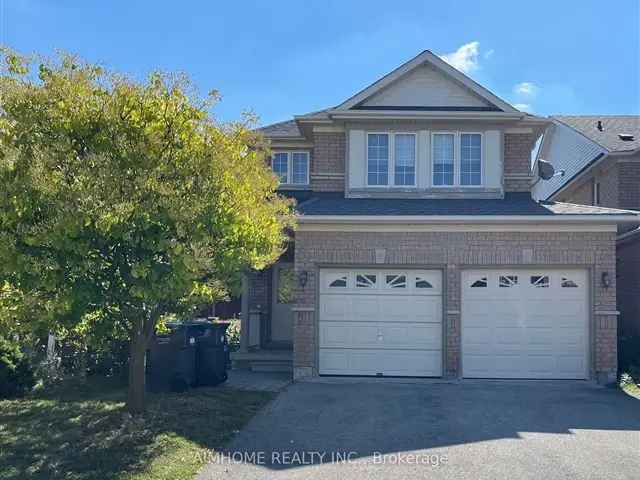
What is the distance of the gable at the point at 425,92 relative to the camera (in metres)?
14.0

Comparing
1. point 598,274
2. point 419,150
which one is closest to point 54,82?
point 419,150

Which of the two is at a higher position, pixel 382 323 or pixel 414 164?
pixel 414 164

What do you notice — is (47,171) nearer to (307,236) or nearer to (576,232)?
(307,236)

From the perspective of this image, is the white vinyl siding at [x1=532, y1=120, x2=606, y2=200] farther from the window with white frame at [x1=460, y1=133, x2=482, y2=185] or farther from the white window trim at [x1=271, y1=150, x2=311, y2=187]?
the white window trim at [x1=271, y1=150, x2=311, y2=187]

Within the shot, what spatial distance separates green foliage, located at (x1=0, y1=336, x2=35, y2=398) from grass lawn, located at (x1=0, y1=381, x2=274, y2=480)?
0.29 metres

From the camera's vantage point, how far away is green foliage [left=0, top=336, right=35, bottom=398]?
Answer: 9.42 metres

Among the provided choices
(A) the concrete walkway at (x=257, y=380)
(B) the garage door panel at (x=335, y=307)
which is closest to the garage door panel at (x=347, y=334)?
(B) the garage door panel at (x=335, y=307)

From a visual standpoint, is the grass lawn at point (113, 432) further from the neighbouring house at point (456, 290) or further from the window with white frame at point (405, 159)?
the window with white frame at point (405, 159)

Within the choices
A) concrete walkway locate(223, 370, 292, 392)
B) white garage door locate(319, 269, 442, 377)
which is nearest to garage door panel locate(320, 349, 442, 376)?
white garage door locate(319, 269, 442, 377)

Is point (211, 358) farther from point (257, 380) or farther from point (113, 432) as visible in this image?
point (113, 432)

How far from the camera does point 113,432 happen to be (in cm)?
723

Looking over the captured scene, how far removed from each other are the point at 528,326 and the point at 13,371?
370 inches

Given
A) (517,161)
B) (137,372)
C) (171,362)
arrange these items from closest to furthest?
(137,372), (171,362), (517,161)

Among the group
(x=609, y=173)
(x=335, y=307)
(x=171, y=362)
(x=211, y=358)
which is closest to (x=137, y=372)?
(x=171, y=362)
